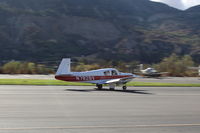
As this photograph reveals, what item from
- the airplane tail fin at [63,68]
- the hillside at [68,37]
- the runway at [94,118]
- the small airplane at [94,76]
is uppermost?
the hillside at [68,37]

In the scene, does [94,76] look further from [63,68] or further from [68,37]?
[68,37]

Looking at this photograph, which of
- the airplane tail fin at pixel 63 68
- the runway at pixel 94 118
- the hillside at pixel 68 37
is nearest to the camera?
the runway at pixel 94 118

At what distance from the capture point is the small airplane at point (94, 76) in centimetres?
2709

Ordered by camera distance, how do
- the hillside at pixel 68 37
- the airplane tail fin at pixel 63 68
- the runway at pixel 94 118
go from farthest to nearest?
the hillside at pixel 68 37, the airplane tail fin at pixel 63 68, the runway at pixel 94 118

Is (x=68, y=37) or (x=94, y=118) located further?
(x=68, y=37)

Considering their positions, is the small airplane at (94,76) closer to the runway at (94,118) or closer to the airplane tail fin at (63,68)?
the airplane tail fin at (63,68)

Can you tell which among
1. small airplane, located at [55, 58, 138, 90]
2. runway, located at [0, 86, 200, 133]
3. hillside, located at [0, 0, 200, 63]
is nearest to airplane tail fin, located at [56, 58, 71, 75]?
small airplane, located at [55, 58, 138, 90]

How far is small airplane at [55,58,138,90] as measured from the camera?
88.9ft

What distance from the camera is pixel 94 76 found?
28.0 m

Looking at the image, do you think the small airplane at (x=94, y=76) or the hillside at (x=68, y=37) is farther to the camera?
the hillside at (x=68, y=37)

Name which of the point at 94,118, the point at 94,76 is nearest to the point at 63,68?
the point at 94,76

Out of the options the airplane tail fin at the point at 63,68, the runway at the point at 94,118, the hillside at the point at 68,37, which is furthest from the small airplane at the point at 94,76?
the hillside at the point at 68,37

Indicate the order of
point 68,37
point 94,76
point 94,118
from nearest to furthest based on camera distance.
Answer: point 94,118
point 94,76
point 68,37

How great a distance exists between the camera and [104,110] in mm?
15109
